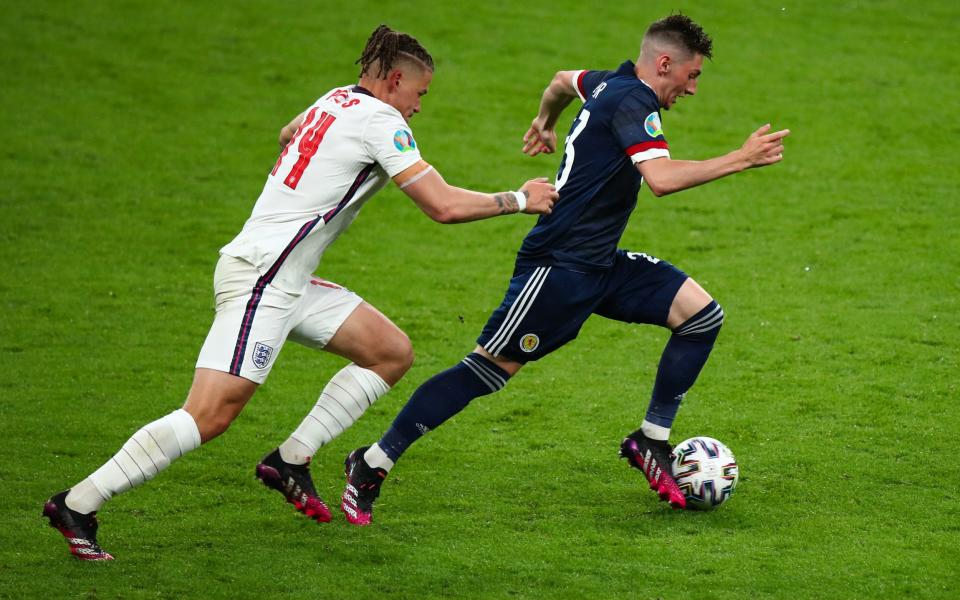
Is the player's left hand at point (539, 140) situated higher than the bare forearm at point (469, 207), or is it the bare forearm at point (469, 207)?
the player's left hand at point (539, 140)

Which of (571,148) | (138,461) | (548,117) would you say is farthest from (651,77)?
(138,461)

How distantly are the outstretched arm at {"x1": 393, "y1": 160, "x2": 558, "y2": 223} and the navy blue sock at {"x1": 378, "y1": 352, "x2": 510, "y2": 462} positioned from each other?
0.95 metres

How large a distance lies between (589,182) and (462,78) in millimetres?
9229

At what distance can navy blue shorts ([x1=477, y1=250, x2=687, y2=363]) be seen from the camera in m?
5.88

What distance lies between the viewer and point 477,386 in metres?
5.99

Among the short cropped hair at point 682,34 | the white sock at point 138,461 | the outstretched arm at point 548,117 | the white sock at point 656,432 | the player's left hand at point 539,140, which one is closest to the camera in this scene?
the white sock at point 138,461

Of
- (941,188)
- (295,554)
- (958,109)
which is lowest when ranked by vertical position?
(295,554)

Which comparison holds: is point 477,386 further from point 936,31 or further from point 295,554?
point 936,31

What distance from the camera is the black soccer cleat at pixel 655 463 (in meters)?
6.02

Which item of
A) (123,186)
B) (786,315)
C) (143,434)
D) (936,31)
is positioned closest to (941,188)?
(786,315)

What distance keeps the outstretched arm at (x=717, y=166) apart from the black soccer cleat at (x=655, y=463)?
144 cm

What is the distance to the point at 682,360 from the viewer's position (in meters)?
6.15

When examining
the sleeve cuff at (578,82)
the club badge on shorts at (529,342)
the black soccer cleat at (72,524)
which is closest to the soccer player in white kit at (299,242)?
the black soccer cleat at (72,524)

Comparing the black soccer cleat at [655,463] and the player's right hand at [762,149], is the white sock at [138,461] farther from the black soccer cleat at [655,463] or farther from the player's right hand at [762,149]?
the player's right hand at [762,149]
